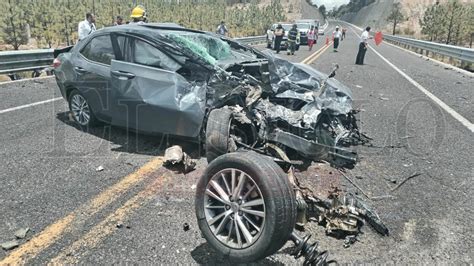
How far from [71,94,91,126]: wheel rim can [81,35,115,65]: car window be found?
0.63 metres

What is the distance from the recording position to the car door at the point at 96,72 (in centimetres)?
515

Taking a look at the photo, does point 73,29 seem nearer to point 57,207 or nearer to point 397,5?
point 57,207

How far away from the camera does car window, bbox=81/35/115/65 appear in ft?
17.1

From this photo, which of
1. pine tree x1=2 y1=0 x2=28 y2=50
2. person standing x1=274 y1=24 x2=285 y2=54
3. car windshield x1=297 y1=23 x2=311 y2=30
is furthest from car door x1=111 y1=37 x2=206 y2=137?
car windshield x1=297 y1=23 x2=311 y2=30

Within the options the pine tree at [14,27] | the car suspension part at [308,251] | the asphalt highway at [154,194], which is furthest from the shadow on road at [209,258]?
the pine tree at [14,27]

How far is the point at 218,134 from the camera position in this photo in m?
3.77

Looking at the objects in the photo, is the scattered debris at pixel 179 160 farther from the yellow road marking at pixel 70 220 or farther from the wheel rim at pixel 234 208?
the wheel rim at pixel 234 208

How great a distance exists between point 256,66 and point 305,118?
1317 millimetres

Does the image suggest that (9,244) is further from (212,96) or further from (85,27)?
(85,27)

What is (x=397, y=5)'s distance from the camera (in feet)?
285

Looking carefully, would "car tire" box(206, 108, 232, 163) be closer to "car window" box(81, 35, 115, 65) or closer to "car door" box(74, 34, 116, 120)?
"car door" box(74, 34, 116, 120)

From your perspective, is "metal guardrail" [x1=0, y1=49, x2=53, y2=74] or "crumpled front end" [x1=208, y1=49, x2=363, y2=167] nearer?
"crumpled front end" [x1=208, y1=49, x2=363, y2=167]

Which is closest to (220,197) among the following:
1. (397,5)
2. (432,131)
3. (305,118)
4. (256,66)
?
(305,118)

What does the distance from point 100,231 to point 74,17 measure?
30.1m
